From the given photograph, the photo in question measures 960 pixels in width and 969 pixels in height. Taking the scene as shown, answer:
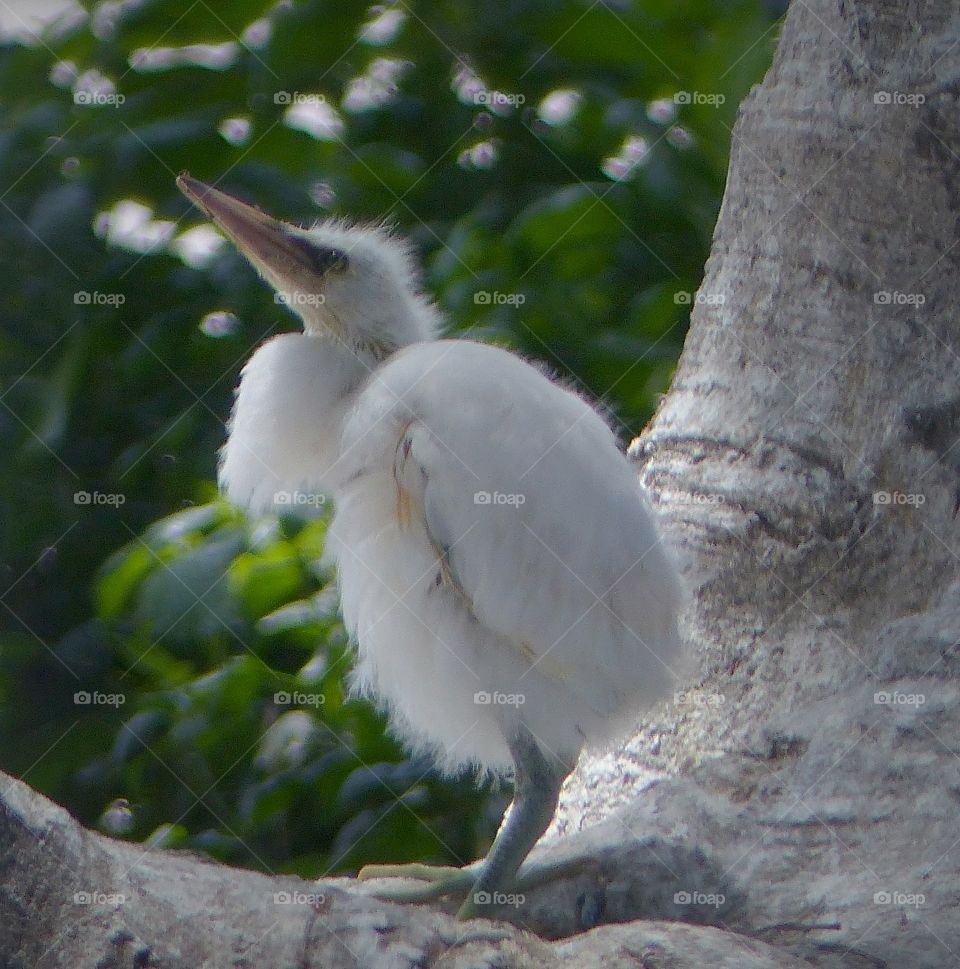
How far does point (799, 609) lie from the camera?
10.1 ft

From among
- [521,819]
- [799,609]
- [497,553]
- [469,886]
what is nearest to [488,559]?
[497,553]

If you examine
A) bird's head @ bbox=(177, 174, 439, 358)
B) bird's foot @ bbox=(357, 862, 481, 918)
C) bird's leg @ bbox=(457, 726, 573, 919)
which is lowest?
bird's foot @ bbox=(357, 862, 481, 918)

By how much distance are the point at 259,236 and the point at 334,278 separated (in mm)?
178

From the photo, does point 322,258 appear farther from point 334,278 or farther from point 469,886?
point 469,886

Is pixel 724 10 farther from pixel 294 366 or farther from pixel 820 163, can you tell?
pixel 294 366

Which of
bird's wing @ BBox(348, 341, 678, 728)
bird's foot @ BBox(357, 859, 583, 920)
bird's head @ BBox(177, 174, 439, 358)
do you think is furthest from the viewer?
bird's head @ BBox(177, 174, 439, 358)

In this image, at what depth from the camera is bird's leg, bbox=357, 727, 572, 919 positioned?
250 centimetres

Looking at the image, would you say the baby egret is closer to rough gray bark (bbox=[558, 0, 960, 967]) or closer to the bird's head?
the bird's head

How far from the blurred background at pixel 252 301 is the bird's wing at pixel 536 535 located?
2.60 feet

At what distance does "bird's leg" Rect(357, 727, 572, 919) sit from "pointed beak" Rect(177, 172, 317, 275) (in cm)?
111

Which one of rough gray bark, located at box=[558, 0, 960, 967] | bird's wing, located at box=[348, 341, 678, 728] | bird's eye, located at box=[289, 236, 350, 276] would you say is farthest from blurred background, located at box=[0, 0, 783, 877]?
bird's wing, located at box=[348, 341, 678, 728]

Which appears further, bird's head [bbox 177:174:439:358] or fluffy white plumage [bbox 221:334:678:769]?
bird's head [bbox 177:174:439:358]

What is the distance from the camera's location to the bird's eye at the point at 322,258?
2.92 metres

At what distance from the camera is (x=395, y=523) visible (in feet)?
8.15
